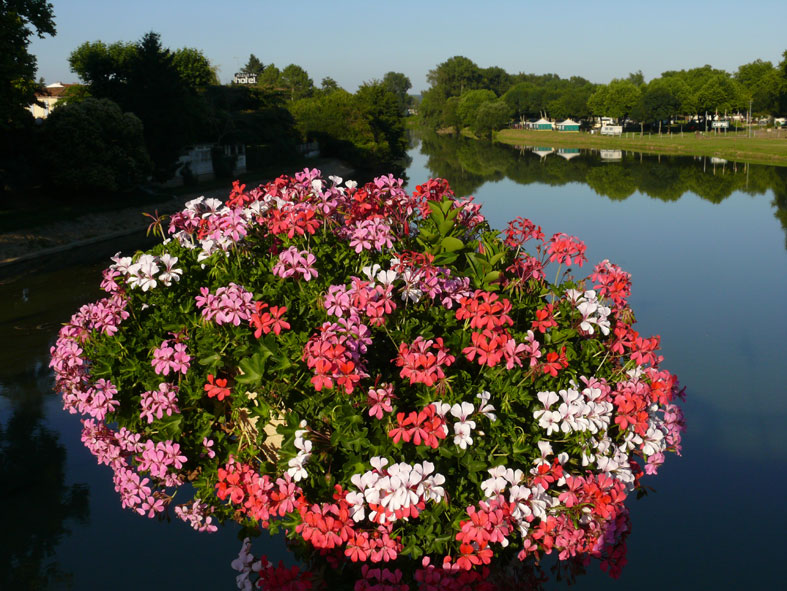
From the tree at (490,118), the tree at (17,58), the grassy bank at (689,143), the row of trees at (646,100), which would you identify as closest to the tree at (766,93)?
the row of trees at (646,100)

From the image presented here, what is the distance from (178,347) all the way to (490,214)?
28.6m

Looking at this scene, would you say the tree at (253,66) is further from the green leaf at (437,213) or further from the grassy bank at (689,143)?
the green leaf at (437,213)

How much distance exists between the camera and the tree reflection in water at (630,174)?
42656 millimetres

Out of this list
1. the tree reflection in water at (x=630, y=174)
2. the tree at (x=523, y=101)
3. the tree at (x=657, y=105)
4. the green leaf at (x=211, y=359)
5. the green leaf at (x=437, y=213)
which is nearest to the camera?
the green leaf at (x=211, y=359)

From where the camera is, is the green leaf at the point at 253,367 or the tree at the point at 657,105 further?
the tree at the point at 657,105

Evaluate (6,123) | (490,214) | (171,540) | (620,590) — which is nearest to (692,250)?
(490,214)

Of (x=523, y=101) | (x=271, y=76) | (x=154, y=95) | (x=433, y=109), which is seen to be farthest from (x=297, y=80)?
(x=154, y=95)

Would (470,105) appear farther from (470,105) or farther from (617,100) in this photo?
(617,100)

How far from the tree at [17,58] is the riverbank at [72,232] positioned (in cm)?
463

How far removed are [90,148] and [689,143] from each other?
7217 centimetres

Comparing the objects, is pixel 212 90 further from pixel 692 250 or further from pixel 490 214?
pixel 692 250

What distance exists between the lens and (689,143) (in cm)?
8356

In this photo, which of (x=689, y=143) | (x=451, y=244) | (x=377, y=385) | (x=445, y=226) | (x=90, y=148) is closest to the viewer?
(x=377, y=385)

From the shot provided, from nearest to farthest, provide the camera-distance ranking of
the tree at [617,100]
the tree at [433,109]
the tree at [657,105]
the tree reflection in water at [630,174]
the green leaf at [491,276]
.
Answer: the green leaf at [491,276], the tree reflection in water at [630,174], the tree at [657,105], the tree at [617,100], the tree at [433,109]
